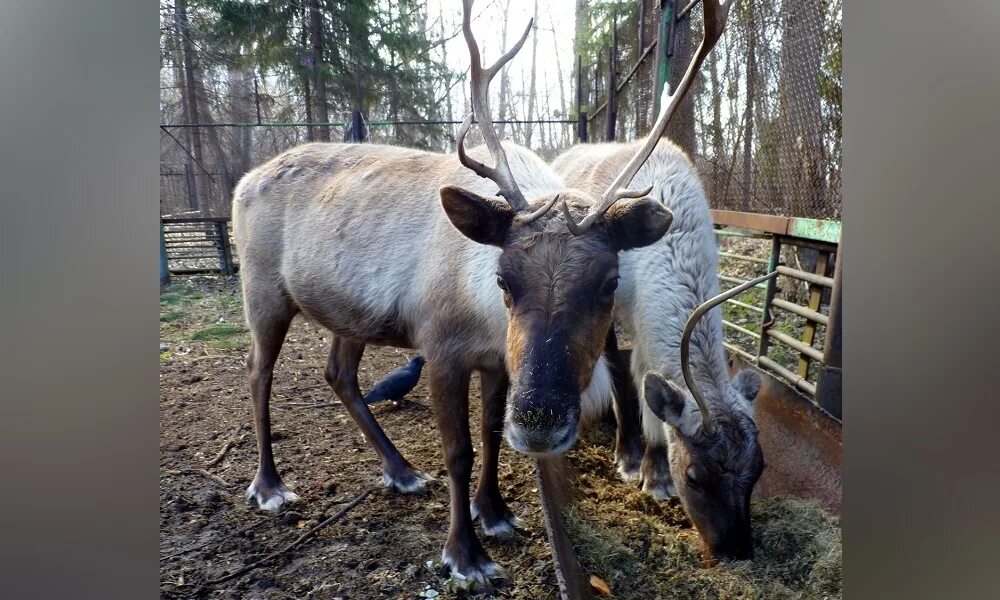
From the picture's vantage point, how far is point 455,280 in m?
1.70

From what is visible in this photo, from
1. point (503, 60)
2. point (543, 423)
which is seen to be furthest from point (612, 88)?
point (543, 423)

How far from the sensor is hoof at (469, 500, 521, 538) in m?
1.82

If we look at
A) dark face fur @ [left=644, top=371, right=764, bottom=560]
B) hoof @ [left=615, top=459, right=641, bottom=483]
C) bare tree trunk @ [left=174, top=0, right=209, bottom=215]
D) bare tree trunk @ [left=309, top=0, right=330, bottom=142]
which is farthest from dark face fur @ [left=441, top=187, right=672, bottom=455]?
bare tree trunk @ [left=174, top=0, right=209, bottom=215]

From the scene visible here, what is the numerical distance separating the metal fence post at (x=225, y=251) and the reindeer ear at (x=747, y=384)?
1795 millimetres

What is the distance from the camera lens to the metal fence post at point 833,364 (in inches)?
59.5

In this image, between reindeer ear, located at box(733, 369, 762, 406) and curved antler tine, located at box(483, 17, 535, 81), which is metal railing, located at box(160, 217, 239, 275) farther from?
reindeer ear, located at box(733, 369, 762, 406)

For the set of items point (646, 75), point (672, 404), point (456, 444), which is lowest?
point (456, 444)

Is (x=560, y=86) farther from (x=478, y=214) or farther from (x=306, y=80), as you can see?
(x=306, y=80)

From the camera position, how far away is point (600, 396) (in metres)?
1.68

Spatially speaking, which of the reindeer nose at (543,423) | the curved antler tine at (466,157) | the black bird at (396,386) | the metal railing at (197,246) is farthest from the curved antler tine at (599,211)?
the metal railing at (197,246)

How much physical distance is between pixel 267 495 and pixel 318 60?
55.0 inches
